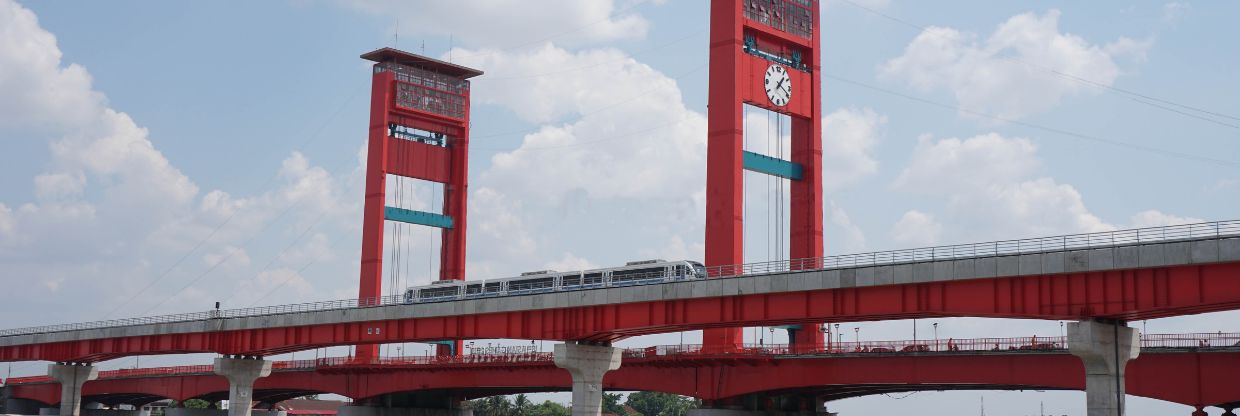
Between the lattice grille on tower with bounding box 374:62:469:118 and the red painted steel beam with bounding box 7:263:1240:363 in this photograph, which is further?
the lattice grille on tower with bounding box 374:62:469:118

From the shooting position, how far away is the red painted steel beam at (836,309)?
4766 centimetres

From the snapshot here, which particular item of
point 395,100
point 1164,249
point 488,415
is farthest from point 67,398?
point 1164,249

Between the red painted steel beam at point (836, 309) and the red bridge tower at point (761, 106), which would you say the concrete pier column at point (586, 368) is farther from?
the red bridge tower at point (761, 106)

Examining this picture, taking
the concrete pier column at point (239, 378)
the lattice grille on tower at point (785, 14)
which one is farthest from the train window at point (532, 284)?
the concrete pier column at point (239, 378)

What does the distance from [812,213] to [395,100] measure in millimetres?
44345

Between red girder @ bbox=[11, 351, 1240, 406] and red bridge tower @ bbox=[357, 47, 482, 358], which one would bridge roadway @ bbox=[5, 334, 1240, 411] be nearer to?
red girder @ bbox=[11, 351, 1240, 406]

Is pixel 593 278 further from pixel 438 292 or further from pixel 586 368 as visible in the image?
pixel 438 292

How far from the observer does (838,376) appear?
240 feet

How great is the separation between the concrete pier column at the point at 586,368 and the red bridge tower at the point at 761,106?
10.0m

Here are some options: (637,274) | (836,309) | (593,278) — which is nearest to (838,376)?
(637,274)

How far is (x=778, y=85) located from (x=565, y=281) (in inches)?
762

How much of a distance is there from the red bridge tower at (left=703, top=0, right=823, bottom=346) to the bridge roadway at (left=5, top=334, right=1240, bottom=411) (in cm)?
291

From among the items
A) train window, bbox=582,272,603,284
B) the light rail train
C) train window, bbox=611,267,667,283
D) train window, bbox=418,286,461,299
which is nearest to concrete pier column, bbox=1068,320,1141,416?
the light rail train

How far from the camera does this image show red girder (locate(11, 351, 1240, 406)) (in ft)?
198
